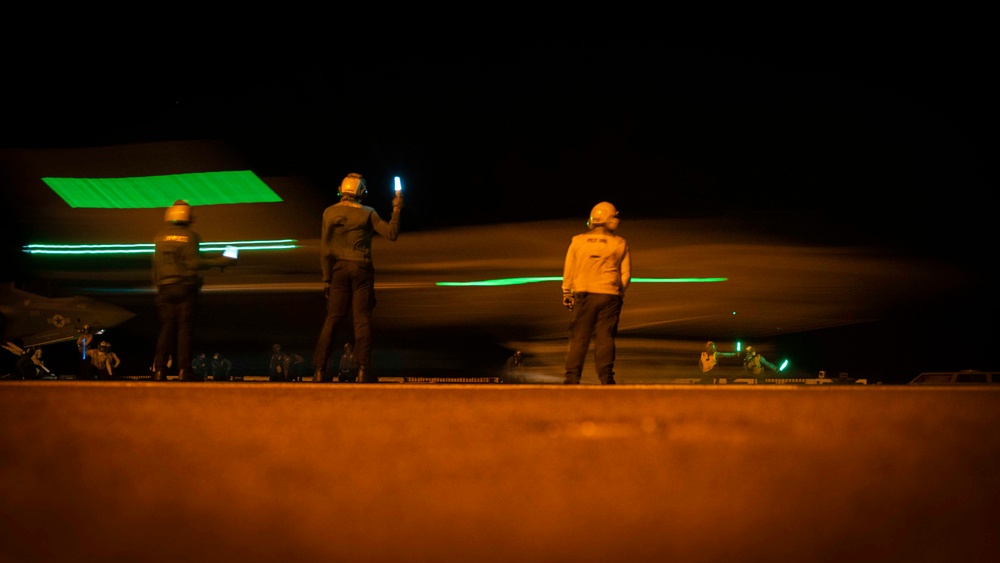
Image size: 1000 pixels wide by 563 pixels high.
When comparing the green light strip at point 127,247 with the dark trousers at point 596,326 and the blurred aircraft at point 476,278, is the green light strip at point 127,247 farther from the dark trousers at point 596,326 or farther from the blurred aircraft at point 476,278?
the dark trousers at point 596,326

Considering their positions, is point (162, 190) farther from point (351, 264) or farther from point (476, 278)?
point (351, 264)

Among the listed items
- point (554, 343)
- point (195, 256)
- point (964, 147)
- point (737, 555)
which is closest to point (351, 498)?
point (737, 555)

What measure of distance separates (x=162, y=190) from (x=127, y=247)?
5.35ft

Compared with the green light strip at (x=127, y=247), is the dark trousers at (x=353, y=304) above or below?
below

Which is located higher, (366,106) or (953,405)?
(366,106)

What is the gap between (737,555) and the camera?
2.98 meters

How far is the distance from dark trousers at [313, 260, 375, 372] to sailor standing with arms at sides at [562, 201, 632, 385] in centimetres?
165

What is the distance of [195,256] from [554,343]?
10.6m

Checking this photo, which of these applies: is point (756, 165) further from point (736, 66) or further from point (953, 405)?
point (953, 405)

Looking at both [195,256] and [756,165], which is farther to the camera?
[756,165]

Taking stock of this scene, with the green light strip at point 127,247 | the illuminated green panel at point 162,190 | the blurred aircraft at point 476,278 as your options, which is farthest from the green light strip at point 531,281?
the illuminated green panel at point 162,190

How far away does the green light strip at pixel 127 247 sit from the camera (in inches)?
694

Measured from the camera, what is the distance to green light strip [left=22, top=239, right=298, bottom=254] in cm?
1762

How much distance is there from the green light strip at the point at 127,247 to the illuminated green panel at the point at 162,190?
100cm
